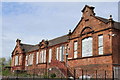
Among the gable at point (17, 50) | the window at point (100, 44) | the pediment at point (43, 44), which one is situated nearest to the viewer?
the window at point (100, 44)

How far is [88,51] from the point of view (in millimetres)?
30453

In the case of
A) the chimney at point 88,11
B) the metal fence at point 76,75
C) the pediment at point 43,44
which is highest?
the chimney at point 88,11

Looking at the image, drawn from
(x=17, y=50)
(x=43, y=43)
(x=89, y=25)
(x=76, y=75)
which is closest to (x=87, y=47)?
(x=89, y=25)

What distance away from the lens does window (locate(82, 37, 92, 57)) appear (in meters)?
30.3

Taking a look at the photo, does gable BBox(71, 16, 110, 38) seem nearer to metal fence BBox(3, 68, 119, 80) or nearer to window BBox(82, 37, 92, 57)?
window BBox(82, 37, 92, 57)

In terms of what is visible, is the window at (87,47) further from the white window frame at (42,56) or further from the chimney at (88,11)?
the white window frame at (42,56)

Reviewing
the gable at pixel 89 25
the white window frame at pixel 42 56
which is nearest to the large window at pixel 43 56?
the white window frame at pixel 42 56

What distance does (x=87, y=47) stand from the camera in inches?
1212

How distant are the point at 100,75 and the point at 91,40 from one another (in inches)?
219

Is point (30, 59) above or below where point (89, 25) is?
below

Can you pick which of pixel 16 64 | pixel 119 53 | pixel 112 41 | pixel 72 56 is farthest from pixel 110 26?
pixel 16 64

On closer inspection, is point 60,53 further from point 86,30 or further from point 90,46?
point 90,46

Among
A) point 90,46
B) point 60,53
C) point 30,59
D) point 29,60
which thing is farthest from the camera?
point 29,60

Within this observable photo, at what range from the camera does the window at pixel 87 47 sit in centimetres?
3025
